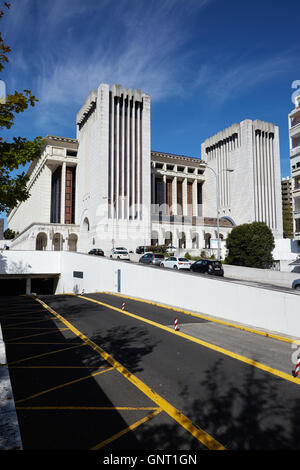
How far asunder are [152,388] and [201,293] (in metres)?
10.2

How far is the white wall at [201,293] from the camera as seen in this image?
1262cm

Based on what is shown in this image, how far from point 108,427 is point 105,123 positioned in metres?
67.3

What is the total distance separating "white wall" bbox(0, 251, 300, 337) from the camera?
12617 mm

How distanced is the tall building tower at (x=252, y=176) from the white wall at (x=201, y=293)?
54.9 meters

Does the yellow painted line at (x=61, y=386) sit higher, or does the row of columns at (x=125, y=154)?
the row of columns at (x=125, y=154)

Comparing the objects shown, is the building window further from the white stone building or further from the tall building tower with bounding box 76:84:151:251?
the tall building tower with bounding box 76:84:151:251

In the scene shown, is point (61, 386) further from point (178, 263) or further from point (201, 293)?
point (178, 263)

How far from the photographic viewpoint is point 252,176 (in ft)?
261

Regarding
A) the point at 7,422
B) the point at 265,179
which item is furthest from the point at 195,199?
the point at 7,422

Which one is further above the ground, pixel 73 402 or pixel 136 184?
pixel 136 184

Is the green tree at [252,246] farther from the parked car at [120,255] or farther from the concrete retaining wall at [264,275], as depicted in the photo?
the parked car at [120,255]

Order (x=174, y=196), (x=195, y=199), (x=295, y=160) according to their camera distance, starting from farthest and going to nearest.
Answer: (x=195, y=199) → (x=174, y=196) → (x=295, y=160)

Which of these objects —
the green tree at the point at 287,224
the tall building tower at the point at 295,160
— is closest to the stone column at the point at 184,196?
the green tree at the point at 287,224
